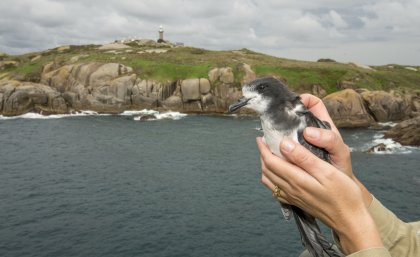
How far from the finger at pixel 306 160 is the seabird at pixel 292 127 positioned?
3.83 feet

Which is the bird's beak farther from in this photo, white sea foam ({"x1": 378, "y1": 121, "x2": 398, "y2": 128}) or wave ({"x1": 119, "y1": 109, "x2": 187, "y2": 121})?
white sea foam ({"x1": 378, "y1": 121, "x2": 398, "y2": 128})

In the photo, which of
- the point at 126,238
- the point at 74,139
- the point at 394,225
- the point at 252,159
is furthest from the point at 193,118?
the point at 394,225

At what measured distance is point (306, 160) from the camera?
396 cm

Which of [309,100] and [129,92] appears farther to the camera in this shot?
[129,92]

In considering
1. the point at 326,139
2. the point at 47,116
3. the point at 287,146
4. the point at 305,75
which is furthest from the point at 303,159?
the point at 305,75

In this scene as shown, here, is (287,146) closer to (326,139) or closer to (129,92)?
(326,139)

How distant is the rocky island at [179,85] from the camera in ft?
259

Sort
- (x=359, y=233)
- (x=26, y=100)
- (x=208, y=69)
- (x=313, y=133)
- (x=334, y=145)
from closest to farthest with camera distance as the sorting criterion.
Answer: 1. (x=359, y=233)
2. (x=313, y=133)
3. (x=334, y=145)
4. (x=26, y=100)
5. (x=208, y=69)

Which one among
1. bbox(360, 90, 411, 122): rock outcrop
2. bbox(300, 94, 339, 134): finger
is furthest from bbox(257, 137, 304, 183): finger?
bbox(360, 90, 411, 122): rock outcrop

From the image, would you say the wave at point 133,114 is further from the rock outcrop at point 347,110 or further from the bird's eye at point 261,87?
the bird's eye at point 261,87

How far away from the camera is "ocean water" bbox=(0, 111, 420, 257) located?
2777cm

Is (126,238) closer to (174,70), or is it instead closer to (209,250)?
(209,250)

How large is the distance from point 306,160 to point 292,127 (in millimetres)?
1735

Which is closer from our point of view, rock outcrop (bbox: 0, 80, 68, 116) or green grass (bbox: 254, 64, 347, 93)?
rock outcrop (bbox: 0, 80, 68, 116)
